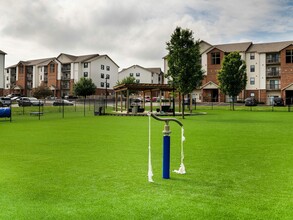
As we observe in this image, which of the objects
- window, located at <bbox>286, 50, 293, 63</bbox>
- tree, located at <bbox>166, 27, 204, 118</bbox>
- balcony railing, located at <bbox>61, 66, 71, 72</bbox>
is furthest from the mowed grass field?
balcony railing, located at <bbox>61, 66, 71, 72</bbox>

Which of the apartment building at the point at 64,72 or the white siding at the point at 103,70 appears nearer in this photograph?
the apartment building at the point at 64,72

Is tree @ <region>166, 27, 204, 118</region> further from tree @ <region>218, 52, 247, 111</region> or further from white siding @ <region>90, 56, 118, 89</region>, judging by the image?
white siding @ <region>90, 56, 118, 89</region>

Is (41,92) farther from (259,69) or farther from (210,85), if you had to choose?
(259,69)

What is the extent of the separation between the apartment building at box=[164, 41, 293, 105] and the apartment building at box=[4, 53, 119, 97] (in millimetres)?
31374

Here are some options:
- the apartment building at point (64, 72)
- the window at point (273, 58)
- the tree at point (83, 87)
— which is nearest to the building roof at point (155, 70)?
the apartment building at point (64, 72)

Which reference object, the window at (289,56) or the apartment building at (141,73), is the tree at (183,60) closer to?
the window at (289,56)

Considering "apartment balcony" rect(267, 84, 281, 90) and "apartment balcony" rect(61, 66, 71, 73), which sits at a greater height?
"apartment balcony" rect(61, 66, 71, 73)

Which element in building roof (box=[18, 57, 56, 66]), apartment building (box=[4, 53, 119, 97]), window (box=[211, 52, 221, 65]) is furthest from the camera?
building roof (box=[18, 57, 56, 66])

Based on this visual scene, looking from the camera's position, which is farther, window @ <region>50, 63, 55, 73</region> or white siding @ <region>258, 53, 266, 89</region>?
window @ <region>50, 63, 55, 73</region>

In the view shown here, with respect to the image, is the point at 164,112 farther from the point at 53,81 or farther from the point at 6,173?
the point at 53,81

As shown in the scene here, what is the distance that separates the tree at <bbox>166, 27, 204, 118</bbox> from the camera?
99.9 ft

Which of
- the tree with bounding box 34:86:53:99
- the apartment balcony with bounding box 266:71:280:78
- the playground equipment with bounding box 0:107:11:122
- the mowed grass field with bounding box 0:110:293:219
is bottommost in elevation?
the mowed grass field with bounding box 0:110:293:219

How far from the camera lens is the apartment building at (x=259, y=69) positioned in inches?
2576

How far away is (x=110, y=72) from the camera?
94.9 meters
